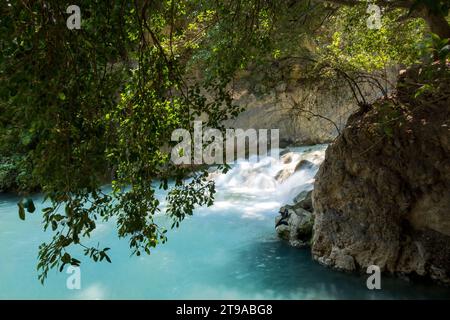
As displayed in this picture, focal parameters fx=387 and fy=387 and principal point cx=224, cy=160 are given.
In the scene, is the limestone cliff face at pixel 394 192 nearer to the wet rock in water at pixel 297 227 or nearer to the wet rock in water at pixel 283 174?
the wet rock in water at pixel 297 227

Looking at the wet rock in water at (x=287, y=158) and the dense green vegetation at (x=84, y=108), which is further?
the wet rock in water at (x=287, y=158)

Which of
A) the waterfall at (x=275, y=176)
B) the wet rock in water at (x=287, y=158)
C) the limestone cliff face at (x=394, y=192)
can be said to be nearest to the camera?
the limestone cliff face at (x=394, y=192)

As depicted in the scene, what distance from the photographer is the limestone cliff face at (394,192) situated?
5211 mm

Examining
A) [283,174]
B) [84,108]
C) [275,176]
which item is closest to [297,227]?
[283,174]

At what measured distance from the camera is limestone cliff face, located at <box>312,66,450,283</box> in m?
5.21

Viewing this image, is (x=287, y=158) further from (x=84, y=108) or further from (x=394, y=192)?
(x=84, y=108)

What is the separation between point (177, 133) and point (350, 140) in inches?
139

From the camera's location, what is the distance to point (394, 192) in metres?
5.59

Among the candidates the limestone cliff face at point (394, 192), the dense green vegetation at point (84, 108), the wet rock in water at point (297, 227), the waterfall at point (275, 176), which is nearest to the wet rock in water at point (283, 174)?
the waterfall at point (275, 176)

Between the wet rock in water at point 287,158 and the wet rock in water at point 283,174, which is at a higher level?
the wet rock in water at point 287,158

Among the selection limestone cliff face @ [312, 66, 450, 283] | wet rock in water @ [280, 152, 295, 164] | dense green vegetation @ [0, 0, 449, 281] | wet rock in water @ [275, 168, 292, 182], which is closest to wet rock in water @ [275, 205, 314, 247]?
limestone cliff face @ [312, 66, 450, 283]

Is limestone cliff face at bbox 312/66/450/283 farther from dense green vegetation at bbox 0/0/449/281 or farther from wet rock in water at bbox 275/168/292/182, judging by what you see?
wet rock in water at bbox 275/168/292/182
